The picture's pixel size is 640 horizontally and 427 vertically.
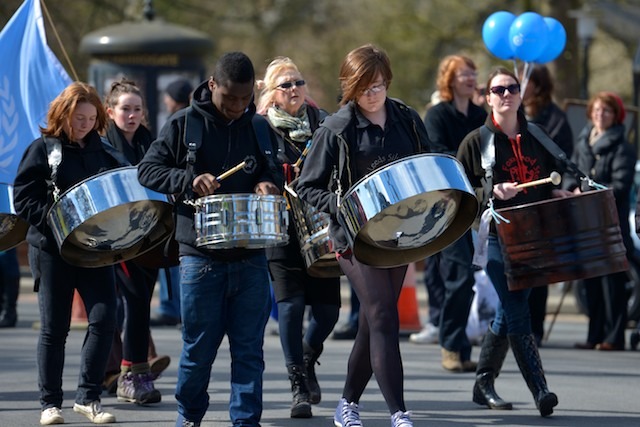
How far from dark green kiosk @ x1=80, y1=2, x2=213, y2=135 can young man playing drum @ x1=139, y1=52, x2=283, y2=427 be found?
10906 mm

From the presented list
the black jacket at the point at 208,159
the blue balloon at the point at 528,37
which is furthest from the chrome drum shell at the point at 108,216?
the blue balloon at the point at 528,37

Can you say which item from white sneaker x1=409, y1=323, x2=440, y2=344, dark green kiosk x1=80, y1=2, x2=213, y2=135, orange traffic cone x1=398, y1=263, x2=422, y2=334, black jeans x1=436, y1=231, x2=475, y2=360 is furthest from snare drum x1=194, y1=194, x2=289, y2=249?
dark green kiosk x1=80, y1=2, x2=213, y2=135

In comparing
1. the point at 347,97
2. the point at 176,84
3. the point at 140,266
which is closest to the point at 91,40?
the point at 176,84

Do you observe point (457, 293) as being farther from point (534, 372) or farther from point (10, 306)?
point (10, 306)

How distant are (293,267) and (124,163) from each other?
107 cm

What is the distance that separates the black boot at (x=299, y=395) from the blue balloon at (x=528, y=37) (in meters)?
3.99

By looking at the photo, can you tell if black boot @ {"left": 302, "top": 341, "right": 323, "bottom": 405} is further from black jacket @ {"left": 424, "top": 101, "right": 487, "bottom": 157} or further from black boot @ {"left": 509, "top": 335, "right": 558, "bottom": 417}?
black jacket @ {"left": 424, "top": 101, "right": 487, "bottom": 157}

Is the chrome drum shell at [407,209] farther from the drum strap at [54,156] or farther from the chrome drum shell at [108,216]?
the drum strap at [54,156]

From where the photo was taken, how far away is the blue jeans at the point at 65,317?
23.0 ft

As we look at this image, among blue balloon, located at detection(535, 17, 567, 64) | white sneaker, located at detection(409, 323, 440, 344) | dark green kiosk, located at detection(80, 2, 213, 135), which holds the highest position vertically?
dark green kiosk, located at detection(80, 2, 213, 135)

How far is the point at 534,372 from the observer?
730cm

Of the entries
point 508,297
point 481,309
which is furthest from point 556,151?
point 481,309

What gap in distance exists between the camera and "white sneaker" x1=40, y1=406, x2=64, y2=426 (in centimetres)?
700

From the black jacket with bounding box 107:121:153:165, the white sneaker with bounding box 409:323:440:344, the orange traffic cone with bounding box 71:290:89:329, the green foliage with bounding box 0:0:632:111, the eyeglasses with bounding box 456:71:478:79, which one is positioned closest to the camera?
the black jacket with bounding box 107:121:153:165
